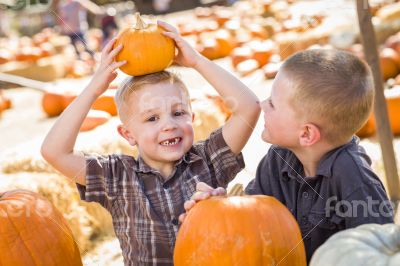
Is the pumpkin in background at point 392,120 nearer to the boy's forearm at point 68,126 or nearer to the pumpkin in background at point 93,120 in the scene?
the pumpkin in background at point 93,120

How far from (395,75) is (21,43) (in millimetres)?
9466

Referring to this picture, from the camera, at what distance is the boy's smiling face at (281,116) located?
2.06 metres

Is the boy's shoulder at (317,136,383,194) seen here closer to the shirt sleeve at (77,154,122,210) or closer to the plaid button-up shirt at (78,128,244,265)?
the plaid button-up shirt at (78,128,244,265)

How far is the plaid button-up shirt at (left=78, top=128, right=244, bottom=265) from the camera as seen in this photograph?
223 centimetres

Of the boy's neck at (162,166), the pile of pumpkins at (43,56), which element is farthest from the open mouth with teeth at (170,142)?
the pile of pumpkins at (43,56)

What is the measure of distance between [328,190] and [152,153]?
0.66 meters

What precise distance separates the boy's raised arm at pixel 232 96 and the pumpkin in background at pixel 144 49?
0.14 feet

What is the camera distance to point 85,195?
7.66 ft

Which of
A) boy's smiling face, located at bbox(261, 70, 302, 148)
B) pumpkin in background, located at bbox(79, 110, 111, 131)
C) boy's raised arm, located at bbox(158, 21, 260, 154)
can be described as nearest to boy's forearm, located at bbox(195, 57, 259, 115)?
boy's raised arm, located at bbox(158, 21, 260, 154)

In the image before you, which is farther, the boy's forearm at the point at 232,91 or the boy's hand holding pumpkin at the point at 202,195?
the boy's forearm at the point at 232,91

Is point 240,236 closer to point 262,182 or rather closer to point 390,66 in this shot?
point 262,182

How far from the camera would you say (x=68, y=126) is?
223cm

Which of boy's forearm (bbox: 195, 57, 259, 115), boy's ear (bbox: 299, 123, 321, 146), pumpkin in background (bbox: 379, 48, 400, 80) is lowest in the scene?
pumpkin in background (bbox: 379, 48, 400, 80)

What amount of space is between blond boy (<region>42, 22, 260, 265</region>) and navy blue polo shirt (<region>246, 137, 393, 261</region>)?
177 mm
